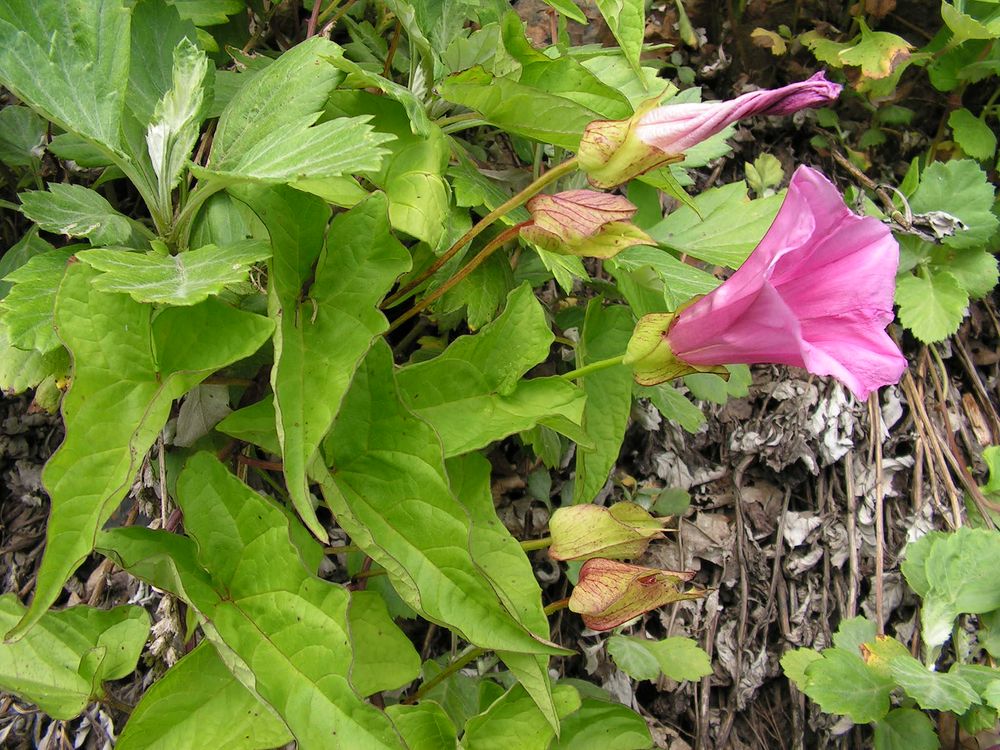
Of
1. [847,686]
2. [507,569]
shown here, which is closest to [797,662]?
[847,686]

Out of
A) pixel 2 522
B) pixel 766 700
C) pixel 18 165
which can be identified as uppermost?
pixel 18 165

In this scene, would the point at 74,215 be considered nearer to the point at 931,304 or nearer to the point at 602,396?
the point at 602,396

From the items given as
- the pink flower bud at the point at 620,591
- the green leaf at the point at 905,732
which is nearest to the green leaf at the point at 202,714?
the pink flower bud at the point at 620,591

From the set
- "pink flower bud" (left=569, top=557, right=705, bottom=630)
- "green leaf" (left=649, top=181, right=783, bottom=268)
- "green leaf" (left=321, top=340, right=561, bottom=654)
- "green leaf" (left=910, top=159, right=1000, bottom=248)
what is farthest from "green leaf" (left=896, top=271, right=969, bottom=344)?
"green leaf" (left=321, top=340, right=561, bottom=654)

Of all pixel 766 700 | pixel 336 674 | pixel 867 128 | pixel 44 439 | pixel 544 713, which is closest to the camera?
pixel 336 674

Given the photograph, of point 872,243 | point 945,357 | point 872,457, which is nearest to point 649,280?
point 872,243

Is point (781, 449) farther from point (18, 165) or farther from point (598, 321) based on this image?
point (18, 165)
